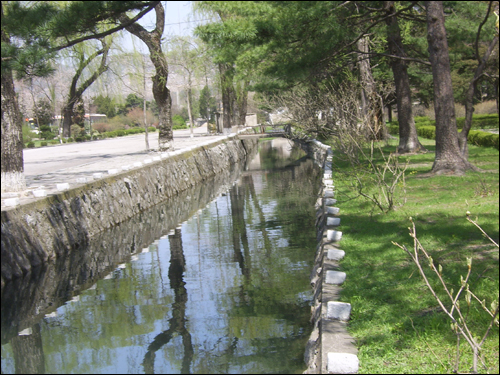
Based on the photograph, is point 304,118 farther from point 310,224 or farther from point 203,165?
point 310,224

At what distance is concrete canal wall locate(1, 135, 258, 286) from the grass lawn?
554 cm

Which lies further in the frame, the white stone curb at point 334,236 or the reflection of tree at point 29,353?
the white stone curb at point 334,236

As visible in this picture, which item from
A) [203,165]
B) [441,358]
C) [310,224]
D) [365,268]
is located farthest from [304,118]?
[441,358]

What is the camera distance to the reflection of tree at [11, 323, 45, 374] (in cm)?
609

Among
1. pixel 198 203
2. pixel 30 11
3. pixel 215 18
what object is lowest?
pixel 198 203

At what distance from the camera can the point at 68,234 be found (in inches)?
451

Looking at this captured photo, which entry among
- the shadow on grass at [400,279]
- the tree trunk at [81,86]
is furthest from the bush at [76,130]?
the shadow on grass at [400,279]

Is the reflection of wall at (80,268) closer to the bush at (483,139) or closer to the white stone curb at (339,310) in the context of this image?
the white stone curb at (339,310)

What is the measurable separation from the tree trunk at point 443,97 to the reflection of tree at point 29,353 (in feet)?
28.6

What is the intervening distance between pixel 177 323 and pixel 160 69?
1749 centimetres

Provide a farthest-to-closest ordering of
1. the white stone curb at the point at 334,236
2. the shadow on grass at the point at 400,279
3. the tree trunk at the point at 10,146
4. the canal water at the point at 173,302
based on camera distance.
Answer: the tree trunk at the point at 10,146 → the white stone curb at the point at 334,236 → the canal water at the point at 173,302 → the shadow on grass at the point at 400,279

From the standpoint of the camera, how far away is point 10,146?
12758mm

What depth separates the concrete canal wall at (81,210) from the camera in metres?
9.57

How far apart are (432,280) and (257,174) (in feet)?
62.4
